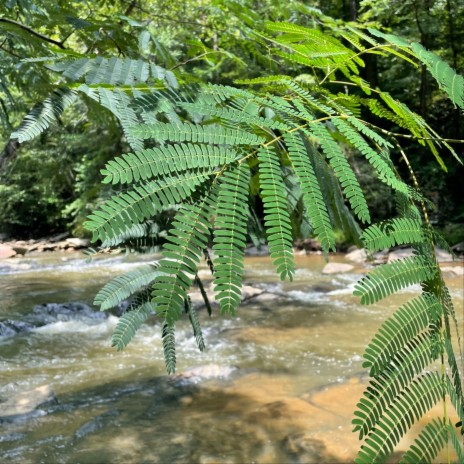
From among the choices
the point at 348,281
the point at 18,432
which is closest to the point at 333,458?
the point at 18,432

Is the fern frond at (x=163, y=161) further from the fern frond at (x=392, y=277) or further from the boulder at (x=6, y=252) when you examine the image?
the boulder at (x=6, y=252)

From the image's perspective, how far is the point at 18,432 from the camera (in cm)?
462

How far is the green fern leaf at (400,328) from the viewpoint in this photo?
3.09 ft

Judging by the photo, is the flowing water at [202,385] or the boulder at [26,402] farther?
the boulder at [26,402]

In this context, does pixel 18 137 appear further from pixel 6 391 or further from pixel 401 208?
pixel 6 391

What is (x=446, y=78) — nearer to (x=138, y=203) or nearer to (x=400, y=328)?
(x=400, y=328)

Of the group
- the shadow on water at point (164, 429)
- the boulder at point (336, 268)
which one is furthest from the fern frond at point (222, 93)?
the boulder at point (336, 268)

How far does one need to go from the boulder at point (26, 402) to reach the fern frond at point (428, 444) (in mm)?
4897

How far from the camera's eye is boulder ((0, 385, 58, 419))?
4938 mm

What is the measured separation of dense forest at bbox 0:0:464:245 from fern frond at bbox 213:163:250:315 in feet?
1.76

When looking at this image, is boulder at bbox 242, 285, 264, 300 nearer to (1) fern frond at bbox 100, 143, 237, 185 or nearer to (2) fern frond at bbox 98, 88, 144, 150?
(2) fern frond at bbox 98, 88, 144, 150

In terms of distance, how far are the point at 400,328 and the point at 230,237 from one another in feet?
1.30

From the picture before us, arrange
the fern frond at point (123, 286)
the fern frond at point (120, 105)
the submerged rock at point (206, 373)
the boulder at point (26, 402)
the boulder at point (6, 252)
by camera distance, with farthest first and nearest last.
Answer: the boulder at point (6, 252) → the submerged rock at point (206, 373) → the boulder at point (26, 402) → the fern frond at point (120, 105) → the fern frond at point (123, 286)

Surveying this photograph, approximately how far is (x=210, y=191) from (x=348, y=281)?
10.2 metres
